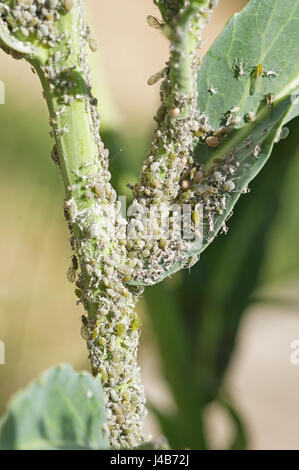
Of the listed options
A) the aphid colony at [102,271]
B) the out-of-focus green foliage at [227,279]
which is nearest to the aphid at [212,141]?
the aphid colony at [102,271]

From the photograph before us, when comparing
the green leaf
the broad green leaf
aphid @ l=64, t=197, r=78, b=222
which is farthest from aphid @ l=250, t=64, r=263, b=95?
the green leaf

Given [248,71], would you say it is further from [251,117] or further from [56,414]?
[56,414]

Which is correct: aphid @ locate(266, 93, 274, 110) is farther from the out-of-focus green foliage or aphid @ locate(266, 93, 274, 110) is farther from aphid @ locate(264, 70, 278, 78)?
the out-of-focus green foliage

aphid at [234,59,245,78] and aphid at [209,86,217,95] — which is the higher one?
aphid at [234,59,245,78]

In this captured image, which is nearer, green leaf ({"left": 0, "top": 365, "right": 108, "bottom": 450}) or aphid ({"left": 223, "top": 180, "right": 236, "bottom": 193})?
green leaf ({"left": 0, "top": 365, "right": 108, "bottom": 450})

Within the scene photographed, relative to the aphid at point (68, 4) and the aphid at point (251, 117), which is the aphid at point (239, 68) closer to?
the aphid at point (251, 117)

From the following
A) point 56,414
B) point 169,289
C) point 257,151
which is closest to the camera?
point 56,414

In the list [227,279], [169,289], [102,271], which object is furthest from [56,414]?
[227,279]

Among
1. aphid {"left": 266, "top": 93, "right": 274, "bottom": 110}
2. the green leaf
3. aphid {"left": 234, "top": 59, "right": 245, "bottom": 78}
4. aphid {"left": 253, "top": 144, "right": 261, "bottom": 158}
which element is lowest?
the green leaf
